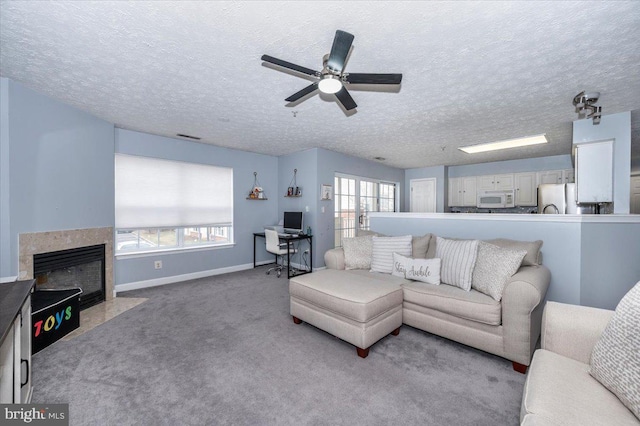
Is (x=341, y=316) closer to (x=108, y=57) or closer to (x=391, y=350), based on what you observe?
(x=391, y=350)

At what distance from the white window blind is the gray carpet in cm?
187

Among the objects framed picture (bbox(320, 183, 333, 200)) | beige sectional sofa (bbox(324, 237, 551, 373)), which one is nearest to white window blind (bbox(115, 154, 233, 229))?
framed picture (bbox(320, 183, 333, 200))

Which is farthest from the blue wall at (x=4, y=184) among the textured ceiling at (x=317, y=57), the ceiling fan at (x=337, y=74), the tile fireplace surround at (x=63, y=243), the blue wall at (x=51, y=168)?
the ceiling fan at (x=337, y=74)

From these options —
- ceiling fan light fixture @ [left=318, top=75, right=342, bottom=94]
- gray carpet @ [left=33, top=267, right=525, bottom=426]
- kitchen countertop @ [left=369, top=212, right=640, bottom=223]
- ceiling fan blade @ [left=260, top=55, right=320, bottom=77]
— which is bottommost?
gray carpet @ [left=33, top=267, right=525, bottom=426]

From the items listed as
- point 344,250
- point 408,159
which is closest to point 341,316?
point 344,250

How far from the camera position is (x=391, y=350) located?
2.30m

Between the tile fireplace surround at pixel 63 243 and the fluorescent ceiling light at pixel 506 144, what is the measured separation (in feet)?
20.1

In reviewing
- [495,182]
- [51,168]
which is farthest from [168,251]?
[495,182]

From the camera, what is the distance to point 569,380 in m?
1.14

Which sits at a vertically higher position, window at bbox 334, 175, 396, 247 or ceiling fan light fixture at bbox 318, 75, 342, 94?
ceiling fan light fixture at bbox 318, 75, 342, 94

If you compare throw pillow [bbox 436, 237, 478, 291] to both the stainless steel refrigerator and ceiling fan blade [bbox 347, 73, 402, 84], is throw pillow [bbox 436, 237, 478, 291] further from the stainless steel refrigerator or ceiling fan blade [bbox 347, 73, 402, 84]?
the stainless steel refrigerator

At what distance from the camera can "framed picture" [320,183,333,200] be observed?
5.23 meters

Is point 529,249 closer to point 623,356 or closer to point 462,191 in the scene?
point 623,356

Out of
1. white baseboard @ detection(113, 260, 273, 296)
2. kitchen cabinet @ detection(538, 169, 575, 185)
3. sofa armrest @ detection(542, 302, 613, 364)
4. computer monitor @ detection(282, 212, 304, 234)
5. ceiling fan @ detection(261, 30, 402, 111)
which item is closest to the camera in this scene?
sofa armrest @ detection(542, 302, 613, 364)
